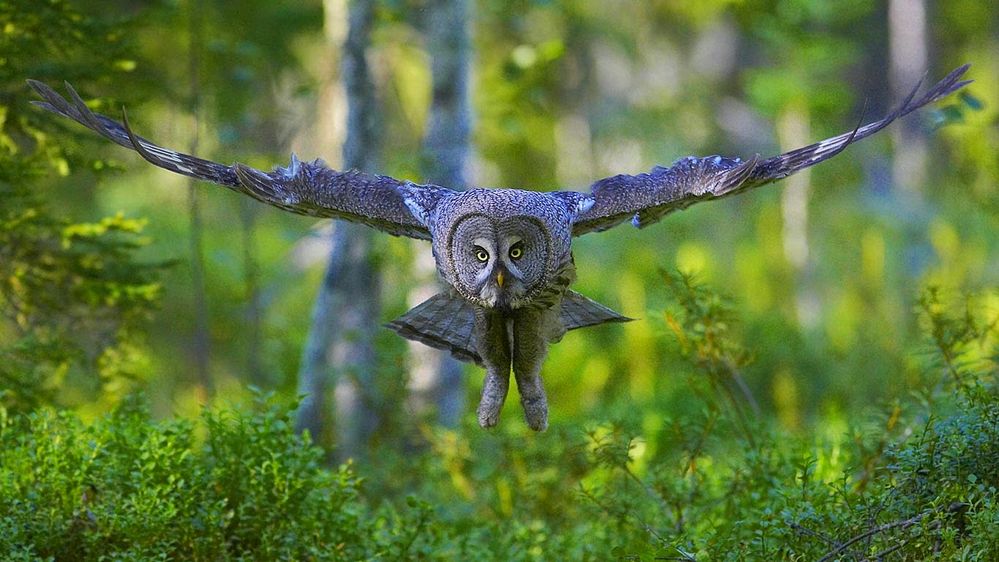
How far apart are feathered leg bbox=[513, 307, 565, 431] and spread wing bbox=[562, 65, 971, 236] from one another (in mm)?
592

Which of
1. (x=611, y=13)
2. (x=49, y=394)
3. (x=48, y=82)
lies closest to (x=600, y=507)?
(x=49, y=394)

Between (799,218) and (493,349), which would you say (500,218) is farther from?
(799,218)

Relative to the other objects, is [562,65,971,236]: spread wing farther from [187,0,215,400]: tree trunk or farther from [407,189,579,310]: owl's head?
[187,0,215,400]: tree trunk

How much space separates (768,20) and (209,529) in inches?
445

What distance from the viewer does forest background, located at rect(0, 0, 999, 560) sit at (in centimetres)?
627

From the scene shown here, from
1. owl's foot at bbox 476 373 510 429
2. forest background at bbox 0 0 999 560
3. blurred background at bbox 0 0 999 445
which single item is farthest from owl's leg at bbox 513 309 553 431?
blurred background at bbox 0 0 999 445

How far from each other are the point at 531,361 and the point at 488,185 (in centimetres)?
1219

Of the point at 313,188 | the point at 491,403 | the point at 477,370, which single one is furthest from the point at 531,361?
the point at 477,370

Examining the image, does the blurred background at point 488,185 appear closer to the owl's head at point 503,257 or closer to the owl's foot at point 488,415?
the owl's head at point 503,257

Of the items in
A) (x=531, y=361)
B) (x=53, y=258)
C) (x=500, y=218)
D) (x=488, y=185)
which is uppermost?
(x=488, y=185)

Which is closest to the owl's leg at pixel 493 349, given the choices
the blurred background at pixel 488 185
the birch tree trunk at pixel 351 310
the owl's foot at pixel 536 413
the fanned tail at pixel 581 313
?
the owl's foot at pixel 536 413

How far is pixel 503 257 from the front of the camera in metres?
6.31

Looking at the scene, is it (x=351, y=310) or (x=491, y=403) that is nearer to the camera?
(x=491, y=403)

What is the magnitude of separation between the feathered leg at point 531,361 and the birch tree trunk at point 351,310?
11.9 ft
